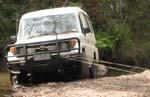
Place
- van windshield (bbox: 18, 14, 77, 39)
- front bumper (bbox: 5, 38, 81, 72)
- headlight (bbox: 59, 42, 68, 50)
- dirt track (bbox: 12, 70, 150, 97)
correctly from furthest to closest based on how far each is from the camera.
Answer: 1. van windshield (bbox: 18, 14, 77, 39)
2. headlight (bbox: 59, 42, 68, 50)
3. front bumper (bbox: 5, 38, 81, 72)
4. dirt track (bbox: 12, 70, 150, 97)

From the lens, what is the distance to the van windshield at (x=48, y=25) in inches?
541

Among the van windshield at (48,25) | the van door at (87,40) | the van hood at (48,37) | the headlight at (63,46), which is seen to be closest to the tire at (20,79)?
the van hood at (48,37)

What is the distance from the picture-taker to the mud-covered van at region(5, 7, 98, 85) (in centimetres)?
1255

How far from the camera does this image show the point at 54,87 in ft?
37.5

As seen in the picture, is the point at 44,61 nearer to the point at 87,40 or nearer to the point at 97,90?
the point at 87,40

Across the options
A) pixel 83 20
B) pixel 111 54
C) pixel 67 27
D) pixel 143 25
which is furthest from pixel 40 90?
pixel 143 25

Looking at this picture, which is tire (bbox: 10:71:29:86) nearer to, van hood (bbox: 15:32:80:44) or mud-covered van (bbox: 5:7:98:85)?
mud-covered van (bbox: 5:7:98:85)

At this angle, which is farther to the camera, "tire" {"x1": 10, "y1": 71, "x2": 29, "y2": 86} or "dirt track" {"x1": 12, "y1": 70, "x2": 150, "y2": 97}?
"tire" {"x1": 10, "y1": 71, "x2": 29, "y2": 86}

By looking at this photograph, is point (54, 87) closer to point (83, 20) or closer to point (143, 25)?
point (83, 20)

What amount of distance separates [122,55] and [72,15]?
521 inches

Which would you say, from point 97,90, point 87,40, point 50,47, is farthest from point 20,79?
point 97,90

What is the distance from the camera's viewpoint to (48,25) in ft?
45.8

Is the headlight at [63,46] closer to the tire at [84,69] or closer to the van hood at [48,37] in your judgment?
the van hood at [48,37]

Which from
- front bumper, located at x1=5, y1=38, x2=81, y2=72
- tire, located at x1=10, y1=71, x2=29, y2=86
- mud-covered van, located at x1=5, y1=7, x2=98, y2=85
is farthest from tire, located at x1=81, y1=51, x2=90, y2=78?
tire, located at x1=10, y1=71, x2=29, y2=86
